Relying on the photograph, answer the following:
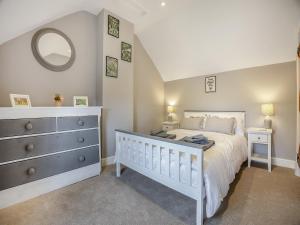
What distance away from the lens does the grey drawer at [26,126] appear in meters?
1.70

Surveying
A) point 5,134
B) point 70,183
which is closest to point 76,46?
point 5,134

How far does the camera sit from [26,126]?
183 centimetres

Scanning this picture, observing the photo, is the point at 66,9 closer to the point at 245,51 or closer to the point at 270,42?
the point at 245,51

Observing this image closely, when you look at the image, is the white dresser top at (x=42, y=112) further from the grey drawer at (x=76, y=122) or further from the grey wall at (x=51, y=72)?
the grey wall at (x=51, y=72)

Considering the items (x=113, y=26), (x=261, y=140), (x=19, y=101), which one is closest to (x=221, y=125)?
(x=261, y=140)

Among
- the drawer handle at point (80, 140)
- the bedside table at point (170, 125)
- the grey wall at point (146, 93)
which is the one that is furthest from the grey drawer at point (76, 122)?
the bedside table at point (170, 125)

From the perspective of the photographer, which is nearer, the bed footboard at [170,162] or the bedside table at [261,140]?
the bed footboard at [170,162]

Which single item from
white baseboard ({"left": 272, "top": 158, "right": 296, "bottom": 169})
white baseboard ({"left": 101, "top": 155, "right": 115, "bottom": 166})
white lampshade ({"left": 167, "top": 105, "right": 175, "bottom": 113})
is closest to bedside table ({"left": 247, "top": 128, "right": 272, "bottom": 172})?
white baseboard ({"left": 272, "top": 158, "right": 296, "bottom": 169})

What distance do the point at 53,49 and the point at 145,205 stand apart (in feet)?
8.84

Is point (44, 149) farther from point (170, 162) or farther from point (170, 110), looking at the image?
point (170, 110)

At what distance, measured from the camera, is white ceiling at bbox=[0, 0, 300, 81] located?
6.59ft

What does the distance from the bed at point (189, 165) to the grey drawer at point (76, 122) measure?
0.55m

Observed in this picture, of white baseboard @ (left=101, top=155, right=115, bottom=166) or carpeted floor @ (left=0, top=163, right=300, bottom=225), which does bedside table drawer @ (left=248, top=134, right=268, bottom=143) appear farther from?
white baseboard @ (left=101, top=155, right=115, bottom=166)

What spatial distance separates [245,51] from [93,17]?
307 cm
